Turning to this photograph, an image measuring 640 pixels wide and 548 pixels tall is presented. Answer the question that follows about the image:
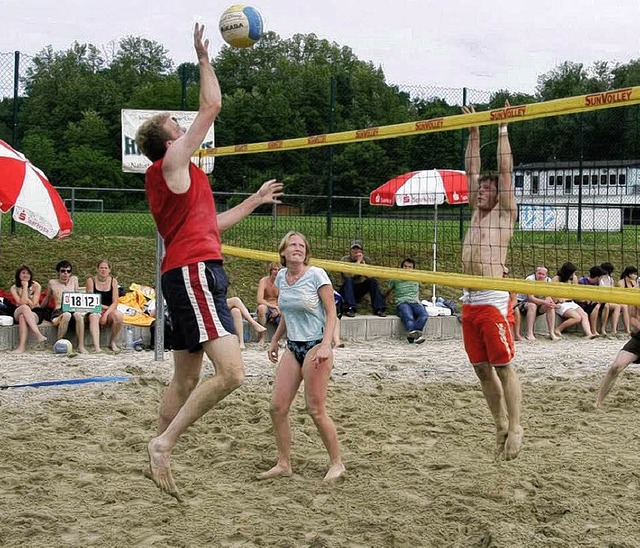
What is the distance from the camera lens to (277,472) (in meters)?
5.02

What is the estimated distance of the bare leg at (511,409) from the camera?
469 cm

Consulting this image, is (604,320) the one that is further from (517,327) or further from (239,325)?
(239,325)

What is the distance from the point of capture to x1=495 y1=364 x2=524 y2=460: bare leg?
4.69m

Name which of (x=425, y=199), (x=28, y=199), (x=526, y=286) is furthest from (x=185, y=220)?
(x=425, y=199)

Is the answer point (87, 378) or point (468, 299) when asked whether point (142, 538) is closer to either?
point (468, 299)

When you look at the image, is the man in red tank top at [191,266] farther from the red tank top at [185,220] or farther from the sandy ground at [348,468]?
the sandy ground at [348,468]

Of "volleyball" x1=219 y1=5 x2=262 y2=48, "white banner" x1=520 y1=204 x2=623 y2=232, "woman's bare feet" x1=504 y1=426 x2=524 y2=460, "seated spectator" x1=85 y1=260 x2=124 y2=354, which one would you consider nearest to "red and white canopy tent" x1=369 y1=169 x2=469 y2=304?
"white banner" x1=520 y1=204 x2=623 y2=232

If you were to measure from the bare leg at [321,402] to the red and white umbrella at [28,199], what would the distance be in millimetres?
4009

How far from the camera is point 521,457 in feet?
17.7

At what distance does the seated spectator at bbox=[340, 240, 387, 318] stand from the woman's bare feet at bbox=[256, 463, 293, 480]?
19.2 feet

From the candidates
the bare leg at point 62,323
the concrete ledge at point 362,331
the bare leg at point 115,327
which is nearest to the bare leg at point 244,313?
the concrete ledge at point 362,331

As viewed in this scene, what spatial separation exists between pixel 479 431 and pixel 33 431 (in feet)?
9.59

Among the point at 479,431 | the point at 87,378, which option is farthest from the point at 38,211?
the point at 479,431

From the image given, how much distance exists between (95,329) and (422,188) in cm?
418
